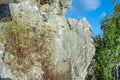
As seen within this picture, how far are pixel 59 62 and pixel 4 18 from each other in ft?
7.46

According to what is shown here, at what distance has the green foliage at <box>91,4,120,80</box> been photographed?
16.0 m

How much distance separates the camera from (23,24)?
12625mm

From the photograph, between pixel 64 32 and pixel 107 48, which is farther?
pixel 107 48

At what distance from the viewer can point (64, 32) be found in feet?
46.2

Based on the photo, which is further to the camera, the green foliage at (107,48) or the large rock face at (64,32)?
the green foliage at (107,48)

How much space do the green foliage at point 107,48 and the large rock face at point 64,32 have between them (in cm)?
79

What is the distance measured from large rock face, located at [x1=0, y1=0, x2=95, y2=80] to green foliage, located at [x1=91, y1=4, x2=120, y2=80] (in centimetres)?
79

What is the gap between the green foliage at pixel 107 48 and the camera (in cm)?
1595

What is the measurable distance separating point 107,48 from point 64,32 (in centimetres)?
275

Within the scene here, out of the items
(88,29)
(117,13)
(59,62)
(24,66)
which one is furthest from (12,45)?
(117,13)

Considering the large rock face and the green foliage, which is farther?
the green foliage

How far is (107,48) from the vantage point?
52.9 feet

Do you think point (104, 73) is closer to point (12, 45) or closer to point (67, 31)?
point (67, 31)

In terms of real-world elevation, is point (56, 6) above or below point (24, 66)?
above
